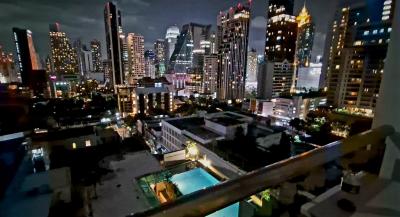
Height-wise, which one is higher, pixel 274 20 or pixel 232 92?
pixel 274 20

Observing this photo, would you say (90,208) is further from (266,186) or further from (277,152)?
(277,152)

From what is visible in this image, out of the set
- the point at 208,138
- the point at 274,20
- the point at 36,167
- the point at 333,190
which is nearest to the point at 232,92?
the point at 274,20

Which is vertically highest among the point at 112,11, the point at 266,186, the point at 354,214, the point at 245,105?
the point at 112,11

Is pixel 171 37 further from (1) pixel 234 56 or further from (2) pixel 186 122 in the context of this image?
(2) pixel 186 122

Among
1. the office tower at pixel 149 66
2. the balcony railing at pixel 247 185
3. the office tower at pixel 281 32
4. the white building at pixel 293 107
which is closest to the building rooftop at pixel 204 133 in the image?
the balcony railing at pixel 247 185

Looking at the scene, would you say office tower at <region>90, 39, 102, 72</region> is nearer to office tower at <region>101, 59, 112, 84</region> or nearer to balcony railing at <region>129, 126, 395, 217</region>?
office tower at <region>101, 59, 112, 84</region>

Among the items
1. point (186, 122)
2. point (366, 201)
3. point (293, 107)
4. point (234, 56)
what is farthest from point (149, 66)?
point (366, 201)
